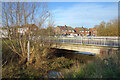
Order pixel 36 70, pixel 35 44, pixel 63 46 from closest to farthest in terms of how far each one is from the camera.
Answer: pixel 36 70 < pixel 35 44 < pixel 63 46

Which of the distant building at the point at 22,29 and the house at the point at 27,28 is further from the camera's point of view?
the house at the point at 27,28

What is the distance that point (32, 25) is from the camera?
26.3ft

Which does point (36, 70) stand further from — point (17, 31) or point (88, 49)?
point (88, 49)

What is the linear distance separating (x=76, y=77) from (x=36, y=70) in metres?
4.01

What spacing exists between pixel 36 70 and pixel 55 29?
3735 mm

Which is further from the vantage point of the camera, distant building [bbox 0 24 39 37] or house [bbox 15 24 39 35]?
house [bbox 15 24 39 35]

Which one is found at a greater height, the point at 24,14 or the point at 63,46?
the point at 24,14

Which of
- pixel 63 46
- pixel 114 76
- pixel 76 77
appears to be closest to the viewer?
pixel 114 76

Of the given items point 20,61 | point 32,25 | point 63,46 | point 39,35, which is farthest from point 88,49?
point 20,61

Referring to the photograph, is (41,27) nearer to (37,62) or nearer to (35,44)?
(35,44)

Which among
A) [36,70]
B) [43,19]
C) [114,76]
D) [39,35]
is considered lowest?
[36,70]

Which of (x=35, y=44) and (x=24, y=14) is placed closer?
(x=24, y=14)

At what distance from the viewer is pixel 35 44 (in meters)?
8.55

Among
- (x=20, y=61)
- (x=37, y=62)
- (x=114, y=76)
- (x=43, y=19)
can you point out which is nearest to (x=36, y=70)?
(x=37, y=62)
